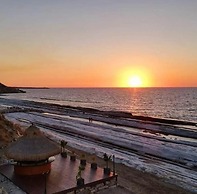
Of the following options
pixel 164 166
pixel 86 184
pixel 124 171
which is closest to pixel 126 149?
pixel 164 166

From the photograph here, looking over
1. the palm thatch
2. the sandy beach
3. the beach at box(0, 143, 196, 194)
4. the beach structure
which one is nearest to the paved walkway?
the beach structure

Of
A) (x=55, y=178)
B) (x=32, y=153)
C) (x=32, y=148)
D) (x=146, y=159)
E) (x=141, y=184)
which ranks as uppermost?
(x=32, y=148)

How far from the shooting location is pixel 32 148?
12.5 meters

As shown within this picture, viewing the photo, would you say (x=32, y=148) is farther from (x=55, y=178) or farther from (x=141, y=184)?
(x=141, y=184)

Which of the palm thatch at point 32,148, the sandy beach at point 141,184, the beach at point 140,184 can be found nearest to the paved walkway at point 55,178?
the beach at point 140,184

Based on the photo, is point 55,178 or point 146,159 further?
point 146,159

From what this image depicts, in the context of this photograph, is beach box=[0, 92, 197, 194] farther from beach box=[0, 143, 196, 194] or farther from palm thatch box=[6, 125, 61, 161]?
palm thatch box=[6, 125, 61, 161]

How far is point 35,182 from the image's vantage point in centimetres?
1168

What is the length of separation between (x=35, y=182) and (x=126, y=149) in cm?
1312

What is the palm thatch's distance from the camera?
40.0ft

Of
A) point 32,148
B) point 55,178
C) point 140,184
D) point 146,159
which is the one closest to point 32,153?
point 32,148

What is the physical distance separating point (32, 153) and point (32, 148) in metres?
0.30

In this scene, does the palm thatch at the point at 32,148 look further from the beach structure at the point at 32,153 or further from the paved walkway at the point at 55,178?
the paved walkway at the point at 55,178

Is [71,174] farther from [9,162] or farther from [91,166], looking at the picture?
[9,162]
